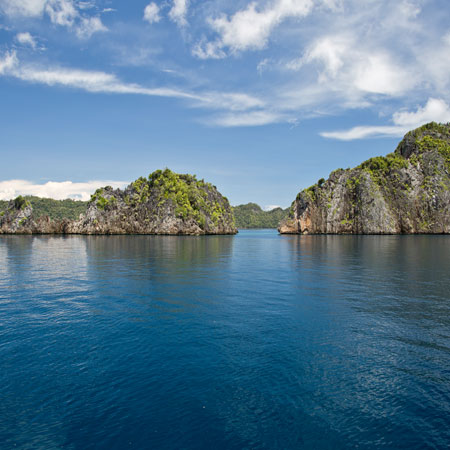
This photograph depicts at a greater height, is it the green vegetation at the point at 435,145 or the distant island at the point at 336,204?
the green vegetation at the point at 435,145

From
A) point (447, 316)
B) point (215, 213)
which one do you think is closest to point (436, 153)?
point (215, 213)

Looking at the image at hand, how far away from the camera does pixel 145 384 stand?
11.9 meters

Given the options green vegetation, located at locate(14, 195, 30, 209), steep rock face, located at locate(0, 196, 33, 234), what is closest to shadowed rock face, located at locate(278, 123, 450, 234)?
steep rock face, located at locate(0, 196, 33, 234)

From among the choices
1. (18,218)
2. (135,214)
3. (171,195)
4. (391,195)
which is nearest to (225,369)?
(171,195)

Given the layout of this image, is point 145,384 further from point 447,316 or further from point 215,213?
point 215,213

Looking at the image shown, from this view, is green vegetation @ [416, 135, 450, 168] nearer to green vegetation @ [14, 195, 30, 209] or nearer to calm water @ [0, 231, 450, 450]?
calm water @ [0, 231, 450, 450]

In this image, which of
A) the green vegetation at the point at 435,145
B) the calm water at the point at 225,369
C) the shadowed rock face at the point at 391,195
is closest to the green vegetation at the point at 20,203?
the shadowed rock face at the point at 391,195

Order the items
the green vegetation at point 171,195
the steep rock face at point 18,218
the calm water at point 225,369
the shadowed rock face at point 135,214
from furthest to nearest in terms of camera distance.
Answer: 1. the steep rock face at point 18,218
2. the green vegetation at point 171,195
3. the shadowed rock face at point 135,214
4. the calm water at point 225,369

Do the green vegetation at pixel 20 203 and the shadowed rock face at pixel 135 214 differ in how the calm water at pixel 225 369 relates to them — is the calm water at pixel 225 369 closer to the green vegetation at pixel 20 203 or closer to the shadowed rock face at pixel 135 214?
the shadowed rock face at pixel 135 214

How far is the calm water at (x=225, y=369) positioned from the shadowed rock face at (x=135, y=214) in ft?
470

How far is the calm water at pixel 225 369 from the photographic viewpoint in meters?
9.26

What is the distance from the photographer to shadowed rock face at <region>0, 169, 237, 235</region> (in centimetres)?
16938

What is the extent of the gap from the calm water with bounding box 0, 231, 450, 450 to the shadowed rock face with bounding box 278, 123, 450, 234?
149 m

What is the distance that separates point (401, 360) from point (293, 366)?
4.86 metres
